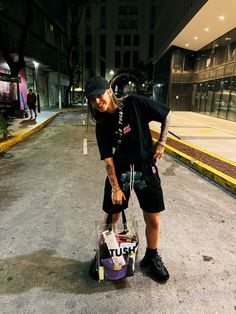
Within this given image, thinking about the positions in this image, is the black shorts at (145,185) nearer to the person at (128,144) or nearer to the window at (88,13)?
the person at (128,144)

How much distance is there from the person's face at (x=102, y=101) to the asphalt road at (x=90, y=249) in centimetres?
91

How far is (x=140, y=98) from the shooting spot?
2.21 m

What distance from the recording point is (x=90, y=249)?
2.93 meters

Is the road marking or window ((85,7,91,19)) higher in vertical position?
window ((85,7,91,19))

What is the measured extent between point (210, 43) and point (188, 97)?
Result: 5.83 m

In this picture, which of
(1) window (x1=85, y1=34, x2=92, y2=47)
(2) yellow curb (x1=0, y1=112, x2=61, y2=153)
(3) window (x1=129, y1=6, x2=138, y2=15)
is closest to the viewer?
(2) yellow curb (x1=0, y1=112, x2=61, y2=153)

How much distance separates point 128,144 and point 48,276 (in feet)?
5.09

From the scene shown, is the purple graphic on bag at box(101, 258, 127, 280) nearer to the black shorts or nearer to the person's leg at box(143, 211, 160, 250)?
the person's leg at box(143, 211, 160, 250)

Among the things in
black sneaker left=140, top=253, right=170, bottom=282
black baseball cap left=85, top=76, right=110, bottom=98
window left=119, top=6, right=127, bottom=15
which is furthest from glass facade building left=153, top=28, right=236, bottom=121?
window left=119, top=6, right=127, bottom=15

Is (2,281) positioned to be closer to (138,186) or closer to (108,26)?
(138,186)

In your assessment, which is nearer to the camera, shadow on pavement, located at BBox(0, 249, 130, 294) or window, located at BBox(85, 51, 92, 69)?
shadow on pavement, located at BBox(0, 249, 130, 294)

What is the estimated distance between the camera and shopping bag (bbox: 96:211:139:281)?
2283 millimetres

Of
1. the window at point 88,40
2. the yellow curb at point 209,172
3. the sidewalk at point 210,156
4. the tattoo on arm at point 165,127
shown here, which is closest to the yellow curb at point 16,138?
the sidewalk at point 210,156

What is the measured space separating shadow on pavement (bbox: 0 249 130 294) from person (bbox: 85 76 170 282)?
171 millimetres
